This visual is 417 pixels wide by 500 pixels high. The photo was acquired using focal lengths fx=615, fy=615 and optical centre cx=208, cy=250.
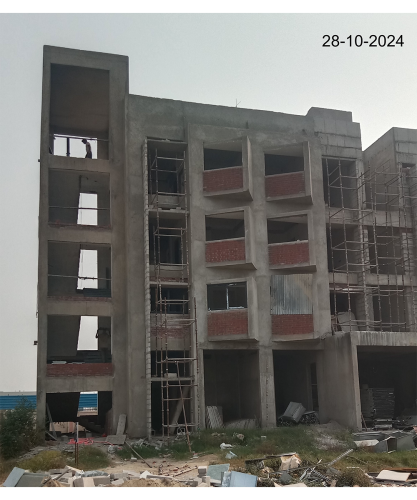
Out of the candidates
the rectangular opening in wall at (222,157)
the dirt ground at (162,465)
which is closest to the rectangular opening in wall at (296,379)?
the dirt ground at (162,465)

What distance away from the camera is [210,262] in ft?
86.3

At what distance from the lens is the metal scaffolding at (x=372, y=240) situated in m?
29.2

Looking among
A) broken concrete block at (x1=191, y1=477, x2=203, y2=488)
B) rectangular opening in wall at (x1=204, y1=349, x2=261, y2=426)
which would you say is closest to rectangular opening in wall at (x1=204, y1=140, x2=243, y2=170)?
rectangular opening in wall at (x1=204, y1=349, x2=261, y2=426)

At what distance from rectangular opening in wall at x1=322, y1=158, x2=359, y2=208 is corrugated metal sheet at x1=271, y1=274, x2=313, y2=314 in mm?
5397

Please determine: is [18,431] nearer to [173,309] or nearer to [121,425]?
[121,425]

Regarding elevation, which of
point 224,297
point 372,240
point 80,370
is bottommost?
point 80,370

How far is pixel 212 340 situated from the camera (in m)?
25.5

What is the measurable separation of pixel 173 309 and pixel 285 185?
7520 millimetres

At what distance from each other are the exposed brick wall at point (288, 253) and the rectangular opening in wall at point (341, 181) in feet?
14.6

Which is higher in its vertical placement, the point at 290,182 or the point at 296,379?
the point at 290,182

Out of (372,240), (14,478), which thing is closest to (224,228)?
(372,240)

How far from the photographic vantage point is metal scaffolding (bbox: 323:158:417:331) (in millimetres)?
29250

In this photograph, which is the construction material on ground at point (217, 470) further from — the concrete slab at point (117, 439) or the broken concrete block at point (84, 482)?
the concrete slab at point (117, 439)

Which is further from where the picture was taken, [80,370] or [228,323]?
[228,323]
